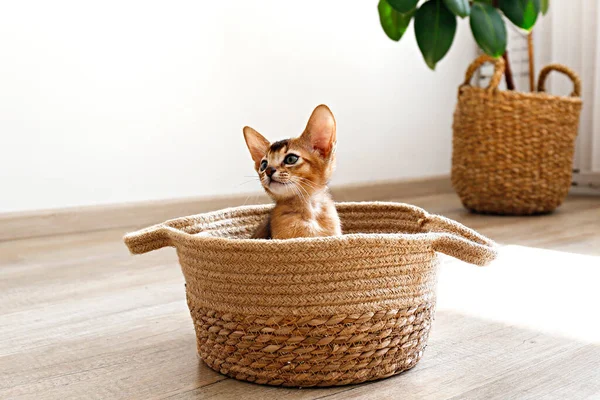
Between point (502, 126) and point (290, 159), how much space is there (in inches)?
63.9

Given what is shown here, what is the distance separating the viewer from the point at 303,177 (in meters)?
1.10

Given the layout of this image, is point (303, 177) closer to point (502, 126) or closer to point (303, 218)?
point (303, 218)

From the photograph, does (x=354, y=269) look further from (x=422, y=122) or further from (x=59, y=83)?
(x=422, y=122)

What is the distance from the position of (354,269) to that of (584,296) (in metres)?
0.73

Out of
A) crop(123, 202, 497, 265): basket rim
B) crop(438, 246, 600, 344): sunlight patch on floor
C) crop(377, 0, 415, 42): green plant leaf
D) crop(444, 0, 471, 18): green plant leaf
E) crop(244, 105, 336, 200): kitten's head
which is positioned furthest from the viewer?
crop(377, 0, 415, 42): green plant leaf

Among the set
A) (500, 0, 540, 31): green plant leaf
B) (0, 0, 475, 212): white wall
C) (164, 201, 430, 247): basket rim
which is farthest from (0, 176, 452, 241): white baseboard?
(500, 0, 540, 31): green plant leaf

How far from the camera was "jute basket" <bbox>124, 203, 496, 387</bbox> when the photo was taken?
0.97m

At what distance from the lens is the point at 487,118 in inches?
100

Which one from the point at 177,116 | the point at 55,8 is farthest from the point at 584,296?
the point at 55,8

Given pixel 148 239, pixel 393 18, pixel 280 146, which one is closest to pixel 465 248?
pixel 280 146

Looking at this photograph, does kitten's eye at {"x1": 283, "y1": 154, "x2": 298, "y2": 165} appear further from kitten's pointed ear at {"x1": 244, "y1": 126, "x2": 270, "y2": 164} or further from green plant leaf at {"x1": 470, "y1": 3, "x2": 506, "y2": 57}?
green plant leaf at {"x1": 470, "y1": 3, "x2": 506, "y2": 57}

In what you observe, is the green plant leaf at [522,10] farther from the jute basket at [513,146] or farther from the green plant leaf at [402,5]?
the green plant leaf at [402,5]

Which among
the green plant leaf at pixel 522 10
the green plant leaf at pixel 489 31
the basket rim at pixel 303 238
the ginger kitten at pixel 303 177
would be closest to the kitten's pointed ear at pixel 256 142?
the ginger kitten at pixel 303 177

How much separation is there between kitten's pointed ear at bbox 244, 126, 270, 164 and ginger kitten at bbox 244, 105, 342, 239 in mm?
21
